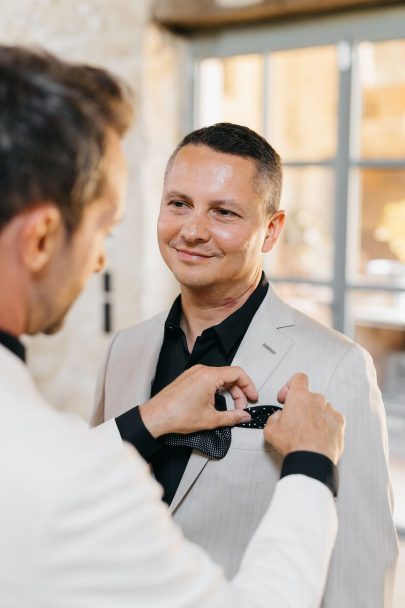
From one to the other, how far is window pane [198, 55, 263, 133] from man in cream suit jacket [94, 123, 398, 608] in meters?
1.50

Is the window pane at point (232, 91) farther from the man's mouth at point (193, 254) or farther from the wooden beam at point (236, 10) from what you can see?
the man's mouth at point (193, 254)

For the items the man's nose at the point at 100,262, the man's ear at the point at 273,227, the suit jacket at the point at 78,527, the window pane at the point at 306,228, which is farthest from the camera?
the window pane at the point at 306,228

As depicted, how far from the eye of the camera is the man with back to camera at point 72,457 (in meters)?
0.76

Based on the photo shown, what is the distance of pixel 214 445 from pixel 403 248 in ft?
5.42

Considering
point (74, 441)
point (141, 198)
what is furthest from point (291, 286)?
point (74, 441)

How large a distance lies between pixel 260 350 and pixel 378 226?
151 cm

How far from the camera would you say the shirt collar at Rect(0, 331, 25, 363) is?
0.88 m

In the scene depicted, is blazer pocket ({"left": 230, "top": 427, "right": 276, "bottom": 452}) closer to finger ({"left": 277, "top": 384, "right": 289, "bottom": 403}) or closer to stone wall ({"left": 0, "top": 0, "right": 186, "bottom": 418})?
finger ({"left": 277, "top": 384, "right": 289, "bottom": 403})

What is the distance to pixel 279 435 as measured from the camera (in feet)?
3.94

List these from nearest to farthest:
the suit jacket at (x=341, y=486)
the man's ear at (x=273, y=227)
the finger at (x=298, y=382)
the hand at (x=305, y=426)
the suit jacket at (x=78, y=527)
A: the suit jacket at (x=78, y=527)
the hand at (x=305, y=426)
the finger at (x=298, y=382)
the suit jacket at (x=341, y=486)
the man's ear at (x=273, y=227)

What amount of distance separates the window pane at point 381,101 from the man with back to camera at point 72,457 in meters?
2.04

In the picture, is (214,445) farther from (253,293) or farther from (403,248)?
(403,248)

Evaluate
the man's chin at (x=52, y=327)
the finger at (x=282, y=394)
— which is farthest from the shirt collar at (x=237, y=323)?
the man's chin at (x=52, y=327)

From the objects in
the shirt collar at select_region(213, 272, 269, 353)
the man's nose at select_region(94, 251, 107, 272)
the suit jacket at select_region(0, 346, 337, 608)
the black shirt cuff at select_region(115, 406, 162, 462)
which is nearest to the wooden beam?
the shirt collar at select_region(213, 272, 269, 353)
